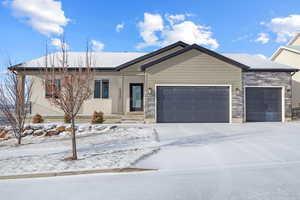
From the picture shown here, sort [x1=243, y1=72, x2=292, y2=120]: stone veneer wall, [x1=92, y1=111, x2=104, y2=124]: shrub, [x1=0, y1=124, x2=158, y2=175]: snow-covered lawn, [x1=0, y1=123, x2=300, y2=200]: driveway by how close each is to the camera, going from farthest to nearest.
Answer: [x1=243, y1=72, x2=292, y2=120]: stone veneer wall < [x1=92, y1=111, x2=104, y2=124]: shrub < [x1=0, y1=124, x2=158, y2=175]: snow-covered lawn < [x1=0, y1=123, x2=300, y2=200]: driveway

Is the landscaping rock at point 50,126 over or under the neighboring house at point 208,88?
under

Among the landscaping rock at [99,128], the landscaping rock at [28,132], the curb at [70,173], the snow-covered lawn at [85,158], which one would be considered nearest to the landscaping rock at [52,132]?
the landscaping rock at [28,132]

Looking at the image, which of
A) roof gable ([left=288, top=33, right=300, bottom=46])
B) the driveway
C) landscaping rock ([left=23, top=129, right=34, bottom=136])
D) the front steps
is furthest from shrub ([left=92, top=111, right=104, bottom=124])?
roof gable ([left=288, top=33, right=300, bottom=46])

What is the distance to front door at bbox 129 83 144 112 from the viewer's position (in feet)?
47.0

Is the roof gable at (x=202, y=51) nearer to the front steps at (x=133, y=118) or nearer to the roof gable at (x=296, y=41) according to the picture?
the front steps at (x=133, y=118)

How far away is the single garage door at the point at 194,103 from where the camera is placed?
40.8 feet

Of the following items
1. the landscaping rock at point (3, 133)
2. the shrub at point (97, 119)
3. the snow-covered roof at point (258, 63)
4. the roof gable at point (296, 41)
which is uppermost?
the roof gable at point (296, 41)

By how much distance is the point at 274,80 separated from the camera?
13273 mm

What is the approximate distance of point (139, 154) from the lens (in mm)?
5832

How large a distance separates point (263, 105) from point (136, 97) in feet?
29.3

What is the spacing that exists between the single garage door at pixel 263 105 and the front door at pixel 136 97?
24.4 ft

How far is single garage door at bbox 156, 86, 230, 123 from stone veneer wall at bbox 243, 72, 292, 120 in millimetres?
2035

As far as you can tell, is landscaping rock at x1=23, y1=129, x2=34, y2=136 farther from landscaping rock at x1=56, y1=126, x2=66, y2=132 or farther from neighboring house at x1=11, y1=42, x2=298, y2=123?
neighboring house at x1=11, y1=42, x2=298, y2=123

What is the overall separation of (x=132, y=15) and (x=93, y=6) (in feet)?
16.7
